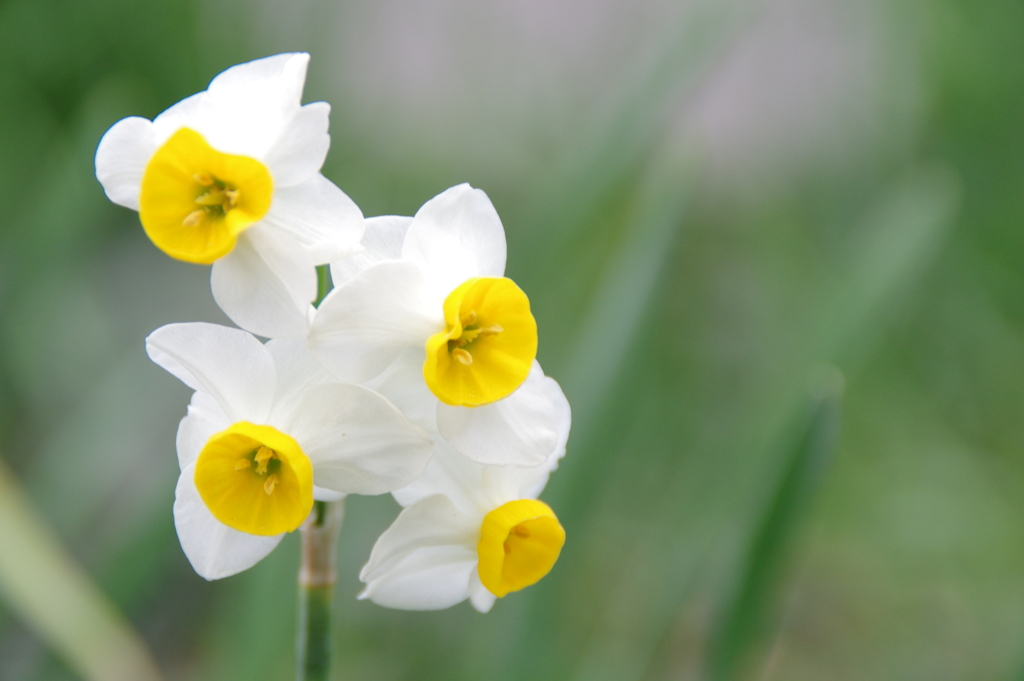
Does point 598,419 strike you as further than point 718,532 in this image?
No

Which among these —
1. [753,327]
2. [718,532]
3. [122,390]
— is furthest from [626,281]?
[753,327]

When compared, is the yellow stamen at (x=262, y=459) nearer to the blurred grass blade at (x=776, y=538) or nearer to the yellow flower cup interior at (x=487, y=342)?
the yellow flower cup interior at (x=487, y=342)

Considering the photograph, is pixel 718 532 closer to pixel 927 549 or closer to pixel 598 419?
pixel 598 419

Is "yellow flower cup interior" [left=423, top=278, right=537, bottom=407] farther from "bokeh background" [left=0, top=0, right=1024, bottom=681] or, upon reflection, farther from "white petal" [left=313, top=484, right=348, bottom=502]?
"bokeh background" [left=0, top=0, right=1024, bottom=681]

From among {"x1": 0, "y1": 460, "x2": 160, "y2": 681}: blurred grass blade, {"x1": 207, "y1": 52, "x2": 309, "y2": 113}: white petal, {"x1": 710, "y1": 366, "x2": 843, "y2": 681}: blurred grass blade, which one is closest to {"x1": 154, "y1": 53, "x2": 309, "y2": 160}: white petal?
{"x1": 207, "y1": 52, "x2": 309, "y2": 113}: white petal

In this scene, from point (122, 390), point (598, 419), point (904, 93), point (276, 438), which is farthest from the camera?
point (904, 93)

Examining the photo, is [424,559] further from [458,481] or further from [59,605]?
[59,605]

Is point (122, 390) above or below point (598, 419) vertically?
below
